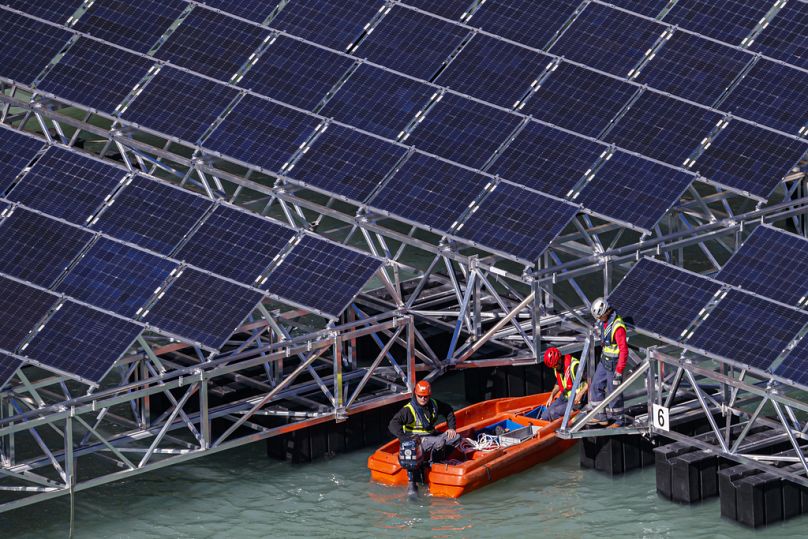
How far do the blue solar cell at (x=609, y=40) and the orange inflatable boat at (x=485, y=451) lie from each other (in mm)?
7237

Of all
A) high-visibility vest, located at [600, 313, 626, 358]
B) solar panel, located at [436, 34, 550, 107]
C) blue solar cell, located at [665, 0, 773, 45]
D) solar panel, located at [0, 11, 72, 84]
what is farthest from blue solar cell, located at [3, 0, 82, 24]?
high-visibility vest, located at [600, 313, 626, 358]

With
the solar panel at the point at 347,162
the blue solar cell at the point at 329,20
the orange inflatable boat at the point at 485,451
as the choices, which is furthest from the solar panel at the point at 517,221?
the blue solar cell at the point at 329,20

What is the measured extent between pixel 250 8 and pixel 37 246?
851cm

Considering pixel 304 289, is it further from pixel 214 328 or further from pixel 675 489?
pixel 675 489

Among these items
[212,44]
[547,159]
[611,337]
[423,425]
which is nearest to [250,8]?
[212,44]

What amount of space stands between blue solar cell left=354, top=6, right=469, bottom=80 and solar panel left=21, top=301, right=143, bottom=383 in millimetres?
9177

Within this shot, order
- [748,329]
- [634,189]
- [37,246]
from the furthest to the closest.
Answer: [634,189] < [37,246] < [748,329]

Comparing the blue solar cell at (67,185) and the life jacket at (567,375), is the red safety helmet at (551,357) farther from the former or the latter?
the blue solar cell at (67,185)

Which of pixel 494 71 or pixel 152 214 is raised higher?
pixel 494 71

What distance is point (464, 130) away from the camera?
39.6m

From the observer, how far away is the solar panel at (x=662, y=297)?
3531cm

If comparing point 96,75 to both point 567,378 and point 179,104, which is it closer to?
point 179,104

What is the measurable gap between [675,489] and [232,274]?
912 centimetres

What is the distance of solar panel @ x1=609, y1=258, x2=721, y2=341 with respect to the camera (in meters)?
35.3
